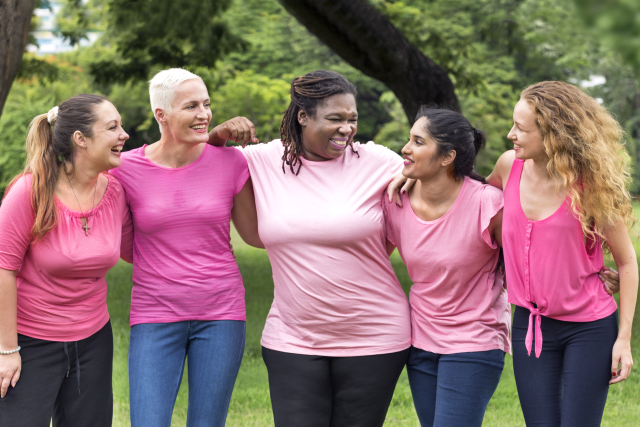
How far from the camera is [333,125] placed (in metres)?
3.14

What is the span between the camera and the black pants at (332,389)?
312 cm

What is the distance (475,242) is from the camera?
3.09 metres

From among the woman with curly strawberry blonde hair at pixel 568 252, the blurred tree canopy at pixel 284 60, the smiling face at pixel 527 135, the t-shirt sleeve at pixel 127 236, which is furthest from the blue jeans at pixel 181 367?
the blurred tree canopy at pixel 284 60

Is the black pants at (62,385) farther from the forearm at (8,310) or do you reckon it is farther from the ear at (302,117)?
the ear at (302,117)

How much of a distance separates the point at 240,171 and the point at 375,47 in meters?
4.60

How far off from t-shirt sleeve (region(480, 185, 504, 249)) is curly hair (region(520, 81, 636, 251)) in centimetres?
29

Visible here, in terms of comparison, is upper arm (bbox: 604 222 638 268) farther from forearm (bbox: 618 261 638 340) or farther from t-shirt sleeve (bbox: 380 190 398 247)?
t-shirt sleeve (bbox: 380 190 398 247)

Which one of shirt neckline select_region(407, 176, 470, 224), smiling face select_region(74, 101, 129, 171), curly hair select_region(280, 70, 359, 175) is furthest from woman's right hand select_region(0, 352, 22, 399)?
shirt neckline select_region(407, 176, 470, 224)

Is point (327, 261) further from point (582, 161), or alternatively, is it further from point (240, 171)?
point (582, 161)

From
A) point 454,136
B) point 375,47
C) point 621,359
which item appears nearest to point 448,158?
point 454,136

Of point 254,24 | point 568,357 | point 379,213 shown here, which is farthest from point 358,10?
point 254,24

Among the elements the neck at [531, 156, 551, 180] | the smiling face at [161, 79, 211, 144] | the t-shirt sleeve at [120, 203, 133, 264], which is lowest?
the t-shirt sleeve at [120, 203, 133, 264]

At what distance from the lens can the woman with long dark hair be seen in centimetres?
305

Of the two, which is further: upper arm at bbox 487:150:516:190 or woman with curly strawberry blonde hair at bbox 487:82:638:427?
upper arm at bbox 487:150:516:190
